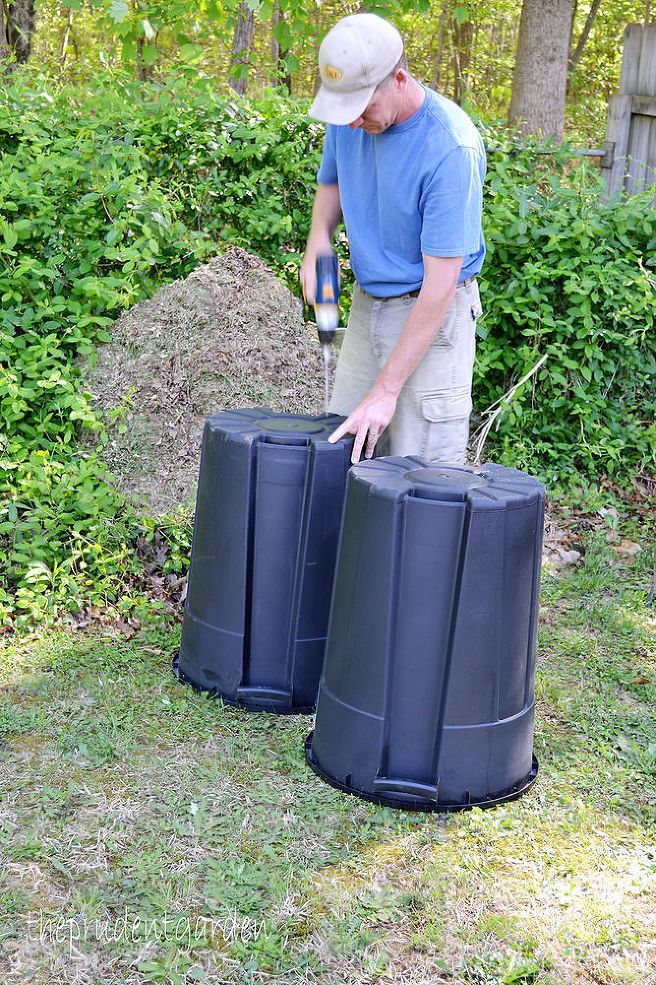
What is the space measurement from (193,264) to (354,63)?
7.39ft

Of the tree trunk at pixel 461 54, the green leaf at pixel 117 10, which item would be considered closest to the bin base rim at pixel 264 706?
the green leaf at pixel 117 10

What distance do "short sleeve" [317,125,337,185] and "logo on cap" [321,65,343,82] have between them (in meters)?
0.45

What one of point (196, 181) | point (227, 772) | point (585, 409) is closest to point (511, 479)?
point (227, 772)

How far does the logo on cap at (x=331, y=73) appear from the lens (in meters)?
2.75

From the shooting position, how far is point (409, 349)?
2.96m

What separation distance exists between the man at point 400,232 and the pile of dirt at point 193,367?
123cm

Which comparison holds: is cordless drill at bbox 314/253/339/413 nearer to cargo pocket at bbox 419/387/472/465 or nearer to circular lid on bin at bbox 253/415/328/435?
circular lid on bin at bbox 253/415/328/435

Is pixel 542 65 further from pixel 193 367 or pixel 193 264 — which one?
pixel 193 367

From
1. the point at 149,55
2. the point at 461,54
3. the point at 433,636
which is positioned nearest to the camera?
the point at 433,636

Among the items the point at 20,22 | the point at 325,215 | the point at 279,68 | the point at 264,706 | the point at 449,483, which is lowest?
the point at 264,706

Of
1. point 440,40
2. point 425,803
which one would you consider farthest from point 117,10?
point 440,40

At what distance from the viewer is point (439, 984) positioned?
2.22 metres

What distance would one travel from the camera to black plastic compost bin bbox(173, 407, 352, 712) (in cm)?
308

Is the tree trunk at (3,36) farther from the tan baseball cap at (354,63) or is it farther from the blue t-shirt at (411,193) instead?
the tan baseball cap at (354,63)
